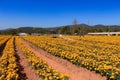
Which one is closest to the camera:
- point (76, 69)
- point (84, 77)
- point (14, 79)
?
point (14, 79)

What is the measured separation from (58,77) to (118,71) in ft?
9.15

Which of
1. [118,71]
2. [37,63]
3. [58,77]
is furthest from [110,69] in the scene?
[37,63]

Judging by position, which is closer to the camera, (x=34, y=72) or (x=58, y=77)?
(x=58, y=77)

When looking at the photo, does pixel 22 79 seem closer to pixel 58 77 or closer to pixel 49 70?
pixel 49 70

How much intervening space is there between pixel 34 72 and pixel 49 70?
2286mm

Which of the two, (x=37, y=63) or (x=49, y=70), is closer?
(x=49, y=70)

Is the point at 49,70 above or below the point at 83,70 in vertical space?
above

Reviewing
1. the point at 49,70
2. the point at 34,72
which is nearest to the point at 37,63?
the point at 34,72

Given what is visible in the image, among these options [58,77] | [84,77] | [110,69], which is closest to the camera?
[58,77]

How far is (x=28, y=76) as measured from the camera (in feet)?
31.8

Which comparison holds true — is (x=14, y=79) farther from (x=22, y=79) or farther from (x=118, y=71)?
(x=118, y=71)

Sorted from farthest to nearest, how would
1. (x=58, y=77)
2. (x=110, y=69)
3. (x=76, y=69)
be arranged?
1. (x=76, y=69)
2. (x=110, y=69)
3. (x=58, y=77)

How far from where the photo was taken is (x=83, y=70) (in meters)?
10.9

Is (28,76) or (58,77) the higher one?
(58,77)
